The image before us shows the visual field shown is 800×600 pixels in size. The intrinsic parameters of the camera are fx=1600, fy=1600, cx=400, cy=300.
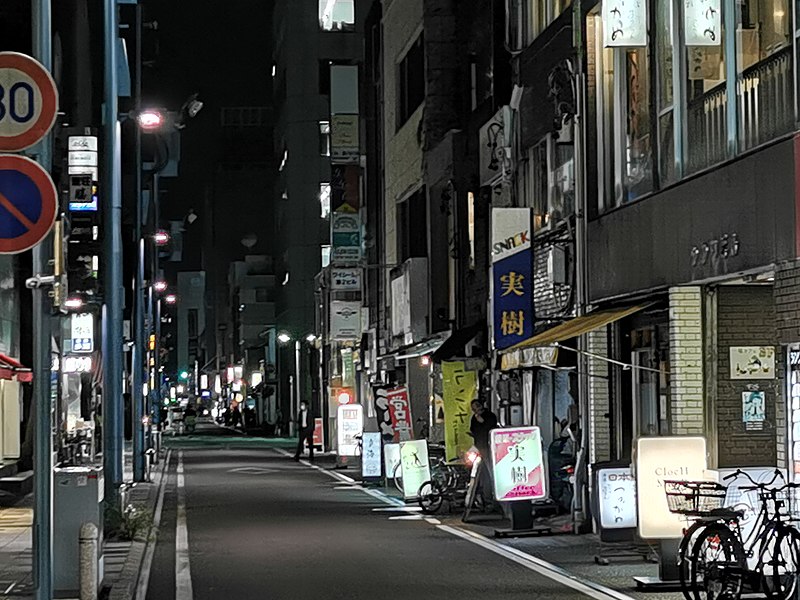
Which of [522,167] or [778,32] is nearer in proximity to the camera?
[778,32]

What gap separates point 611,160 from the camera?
2580cm

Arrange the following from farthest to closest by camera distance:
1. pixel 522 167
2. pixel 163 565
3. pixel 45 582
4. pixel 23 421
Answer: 1. pixel 23 421
2. pixel 522 167
3. pixel 163 565
4. pixel 45 582

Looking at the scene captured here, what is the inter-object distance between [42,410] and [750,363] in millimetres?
11505

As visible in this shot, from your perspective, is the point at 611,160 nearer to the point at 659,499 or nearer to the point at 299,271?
the point at 659,499

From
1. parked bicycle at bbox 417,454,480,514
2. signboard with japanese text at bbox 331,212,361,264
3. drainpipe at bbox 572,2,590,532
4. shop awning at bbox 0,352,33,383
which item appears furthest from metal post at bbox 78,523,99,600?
signboard with japanese text at bbox 331,212,361,264

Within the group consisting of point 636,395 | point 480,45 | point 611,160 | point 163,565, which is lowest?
point 163,565

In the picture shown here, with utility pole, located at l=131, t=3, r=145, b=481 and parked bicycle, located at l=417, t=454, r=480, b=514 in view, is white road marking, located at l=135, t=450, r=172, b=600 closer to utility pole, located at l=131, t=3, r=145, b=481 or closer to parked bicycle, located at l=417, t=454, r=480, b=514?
utility pole, located at l=131, t=3, r=145, b=481

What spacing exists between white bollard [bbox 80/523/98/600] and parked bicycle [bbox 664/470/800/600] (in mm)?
6046

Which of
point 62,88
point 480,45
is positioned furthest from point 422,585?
point 62,88

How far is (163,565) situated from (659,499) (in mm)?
7054

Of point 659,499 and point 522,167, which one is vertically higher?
point 522,167

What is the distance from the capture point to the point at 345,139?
58.2 metres

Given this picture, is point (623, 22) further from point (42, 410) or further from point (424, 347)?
point (424, 347)

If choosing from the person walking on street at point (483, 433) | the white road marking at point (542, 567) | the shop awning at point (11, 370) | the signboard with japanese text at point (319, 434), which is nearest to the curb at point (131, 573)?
the white road marking at point (542, 567)
